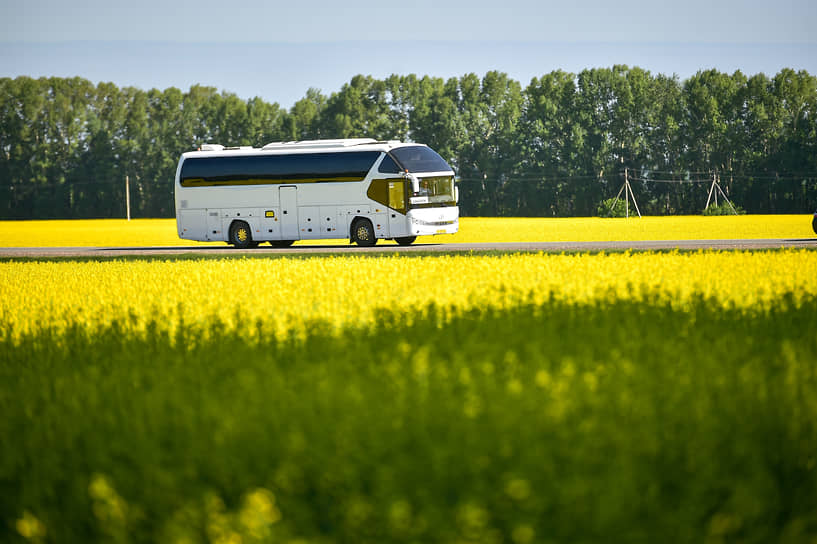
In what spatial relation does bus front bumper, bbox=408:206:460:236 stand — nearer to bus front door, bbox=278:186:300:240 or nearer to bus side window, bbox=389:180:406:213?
bus side window, bbox=389:180:406:213

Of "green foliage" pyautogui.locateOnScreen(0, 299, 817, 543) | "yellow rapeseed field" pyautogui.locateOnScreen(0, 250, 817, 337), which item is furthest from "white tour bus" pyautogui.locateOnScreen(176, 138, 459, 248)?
"green foliage" pyautogui.locateOnScreen(0, 299, 817, 543)

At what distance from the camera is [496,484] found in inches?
187

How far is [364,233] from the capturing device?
110ft

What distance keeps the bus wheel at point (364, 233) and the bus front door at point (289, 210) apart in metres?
2.09

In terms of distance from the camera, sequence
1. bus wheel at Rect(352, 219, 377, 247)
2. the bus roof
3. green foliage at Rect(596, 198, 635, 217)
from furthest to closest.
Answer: green foliage at Rect(596, 198, 635, 217), the bus roof, bus wheel at Rect(352, 219, 377, 247)

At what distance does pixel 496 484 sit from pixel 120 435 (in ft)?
7.78

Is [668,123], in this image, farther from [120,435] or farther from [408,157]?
[120,435]

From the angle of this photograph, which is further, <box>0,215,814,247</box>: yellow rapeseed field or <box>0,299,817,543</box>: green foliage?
<box>0,215,814,247</box>: yellow rapeseed field

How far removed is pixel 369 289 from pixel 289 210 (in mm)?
22227

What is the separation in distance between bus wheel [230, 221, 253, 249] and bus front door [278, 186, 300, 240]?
146cm

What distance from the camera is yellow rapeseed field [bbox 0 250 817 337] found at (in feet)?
33.9

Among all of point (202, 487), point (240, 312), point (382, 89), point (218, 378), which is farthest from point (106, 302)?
point (382, 89)

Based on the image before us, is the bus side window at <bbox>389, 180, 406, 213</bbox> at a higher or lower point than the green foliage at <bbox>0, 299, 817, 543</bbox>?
higher

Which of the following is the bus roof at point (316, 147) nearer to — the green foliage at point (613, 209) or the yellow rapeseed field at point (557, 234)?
the yellow rapeseed field at point (557, 234)
